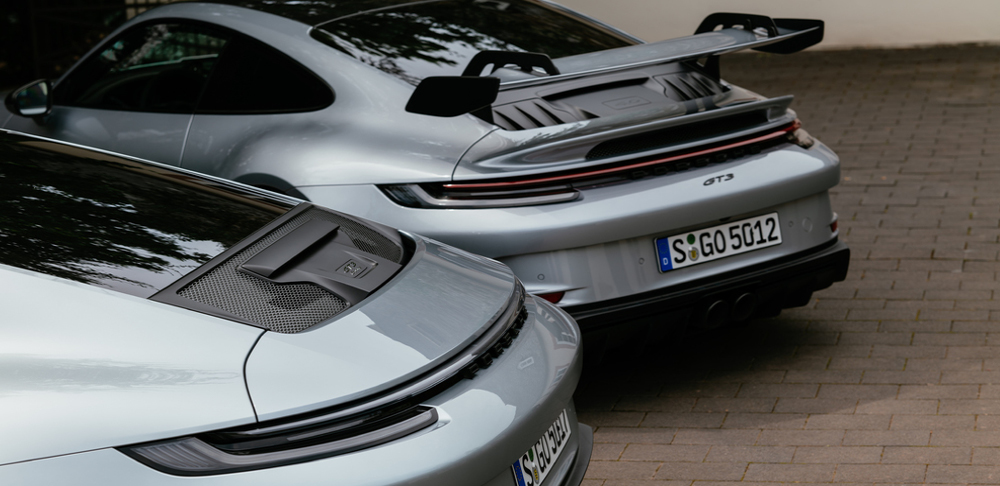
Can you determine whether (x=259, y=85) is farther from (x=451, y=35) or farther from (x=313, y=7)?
(x=451, y=35)

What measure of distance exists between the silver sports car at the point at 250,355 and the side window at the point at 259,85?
1403 mm

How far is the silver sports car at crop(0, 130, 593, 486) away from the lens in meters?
1.70

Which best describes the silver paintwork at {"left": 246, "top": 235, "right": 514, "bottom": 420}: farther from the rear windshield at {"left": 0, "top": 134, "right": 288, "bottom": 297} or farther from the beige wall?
the beige wall

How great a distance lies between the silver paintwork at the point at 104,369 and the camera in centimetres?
168

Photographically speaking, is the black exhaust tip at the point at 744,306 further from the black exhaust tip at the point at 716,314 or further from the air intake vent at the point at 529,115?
the air intake vent at the point at 529,115

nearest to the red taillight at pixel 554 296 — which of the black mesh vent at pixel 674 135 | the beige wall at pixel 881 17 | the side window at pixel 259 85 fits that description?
the black mesh vent at pixel 674 135

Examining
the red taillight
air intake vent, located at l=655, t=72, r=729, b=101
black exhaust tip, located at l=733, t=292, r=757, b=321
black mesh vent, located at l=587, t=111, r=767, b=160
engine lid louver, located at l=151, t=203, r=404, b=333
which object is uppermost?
engine lid louver, located at l=151, t=203, r=404, b=333

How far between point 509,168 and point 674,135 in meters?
0.64

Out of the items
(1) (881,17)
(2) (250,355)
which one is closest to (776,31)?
(2) (250,355)

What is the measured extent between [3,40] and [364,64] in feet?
31.6

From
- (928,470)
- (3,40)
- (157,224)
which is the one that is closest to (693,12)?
(3,40)

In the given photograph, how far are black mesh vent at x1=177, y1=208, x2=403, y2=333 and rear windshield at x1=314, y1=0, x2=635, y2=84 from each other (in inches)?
69.0

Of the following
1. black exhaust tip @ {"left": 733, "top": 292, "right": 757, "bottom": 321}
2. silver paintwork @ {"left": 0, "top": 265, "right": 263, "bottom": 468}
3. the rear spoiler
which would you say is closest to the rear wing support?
the rear spoiler

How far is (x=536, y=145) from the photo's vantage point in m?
3.37
